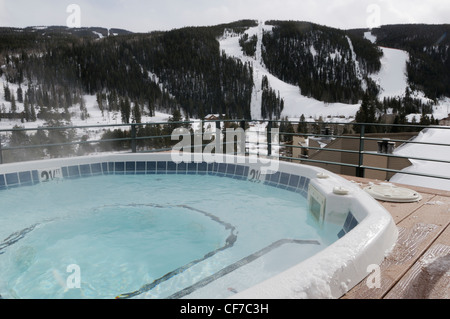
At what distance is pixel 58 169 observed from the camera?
133 inches

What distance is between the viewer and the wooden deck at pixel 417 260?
1.03m

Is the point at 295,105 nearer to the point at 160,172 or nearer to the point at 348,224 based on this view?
the point at 160,172

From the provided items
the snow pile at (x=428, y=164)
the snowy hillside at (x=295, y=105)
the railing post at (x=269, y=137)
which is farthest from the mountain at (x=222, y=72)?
the railing post at (x=269, y=137)

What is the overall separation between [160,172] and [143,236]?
1.58 meters

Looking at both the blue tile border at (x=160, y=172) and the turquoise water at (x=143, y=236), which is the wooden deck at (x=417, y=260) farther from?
the blue tile border at (x=160, y=172)

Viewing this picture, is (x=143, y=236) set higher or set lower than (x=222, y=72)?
lower

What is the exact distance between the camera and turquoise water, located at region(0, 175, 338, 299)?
1612 millimetres

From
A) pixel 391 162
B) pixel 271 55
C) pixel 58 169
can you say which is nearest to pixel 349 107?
pixel 271 55

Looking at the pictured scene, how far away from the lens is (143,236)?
2207 mm

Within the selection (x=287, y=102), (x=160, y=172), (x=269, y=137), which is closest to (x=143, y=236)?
(x=160, y=172)

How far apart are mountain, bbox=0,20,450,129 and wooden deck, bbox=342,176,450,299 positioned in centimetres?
4114

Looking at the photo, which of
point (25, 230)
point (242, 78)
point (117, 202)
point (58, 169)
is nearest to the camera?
point (25, 230)
